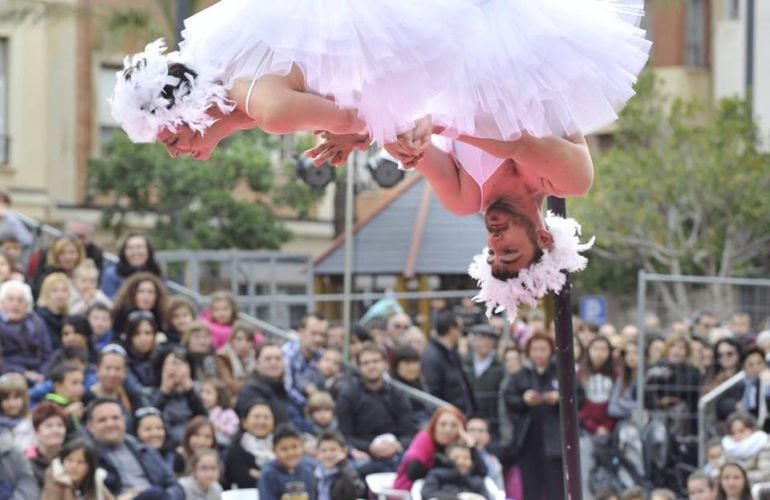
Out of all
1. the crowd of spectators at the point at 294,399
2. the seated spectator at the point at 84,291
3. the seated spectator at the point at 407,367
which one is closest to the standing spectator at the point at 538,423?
the crowd of spectators at the point at 294,399

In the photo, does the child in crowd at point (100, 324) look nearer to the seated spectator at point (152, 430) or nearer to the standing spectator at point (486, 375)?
the seated spectator at point (152, 430)

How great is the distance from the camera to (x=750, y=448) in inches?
384

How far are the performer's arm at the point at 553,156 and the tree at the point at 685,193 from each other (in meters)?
15.6

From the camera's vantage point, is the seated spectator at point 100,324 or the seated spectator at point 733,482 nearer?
the seated spectator at point 733,482

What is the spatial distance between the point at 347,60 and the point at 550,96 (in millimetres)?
504

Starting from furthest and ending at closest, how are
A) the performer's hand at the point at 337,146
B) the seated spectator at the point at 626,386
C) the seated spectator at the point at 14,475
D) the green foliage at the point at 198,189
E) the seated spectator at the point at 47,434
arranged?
the green foliage at the point at 198,189 → the seated spectator at the point at 626,386 → the seated spectator at the point at 47,434 → the seated spectator at the point at 14,475 → the performer's hand at the point at 337,146

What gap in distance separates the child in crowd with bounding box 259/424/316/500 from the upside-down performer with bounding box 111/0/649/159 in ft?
13.6

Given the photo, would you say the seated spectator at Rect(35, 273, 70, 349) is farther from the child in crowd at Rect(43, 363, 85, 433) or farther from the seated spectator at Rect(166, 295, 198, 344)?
the child in crowd at Rect(43, 363, 85, 433)

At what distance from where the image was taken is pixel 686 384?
36.8 feet

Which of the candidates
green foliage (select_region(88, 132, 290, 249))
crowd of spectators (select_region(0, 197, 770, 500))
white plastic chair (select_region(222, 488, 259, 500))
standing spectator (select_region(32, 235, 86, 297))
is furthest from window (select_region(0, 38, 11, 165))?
white plastic chair (select_region(222, 488, 259, 500))

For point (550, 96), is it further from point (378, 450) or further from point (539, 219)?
point (378, 450)

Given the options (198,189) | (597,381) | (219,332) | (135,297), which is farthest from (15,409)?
(198,189)

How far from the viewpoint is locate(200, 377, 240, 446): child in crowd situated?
363 inches

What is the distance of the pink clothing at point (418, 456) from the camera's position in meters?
8.67
